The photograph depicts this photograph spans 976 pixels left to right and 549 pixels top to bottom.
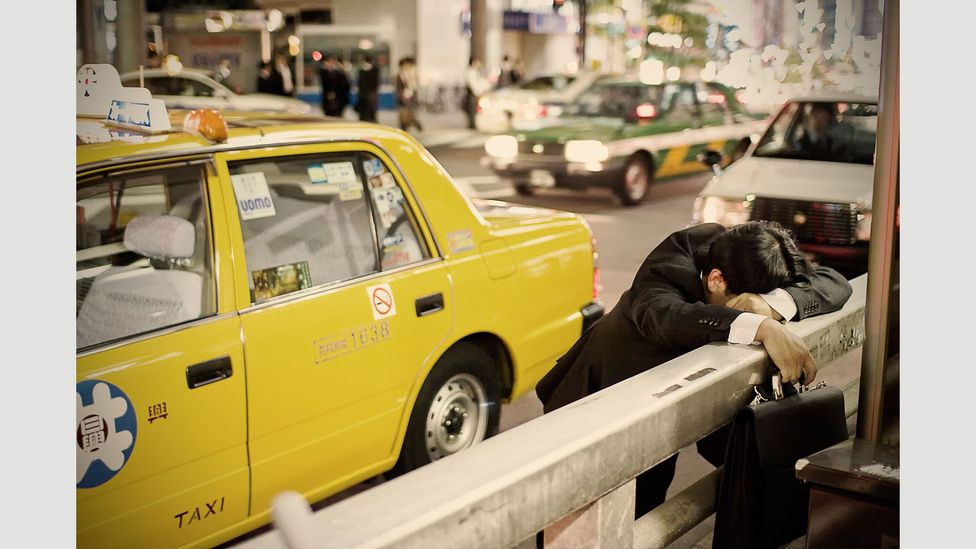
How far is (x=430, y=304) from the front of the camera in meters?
3.07

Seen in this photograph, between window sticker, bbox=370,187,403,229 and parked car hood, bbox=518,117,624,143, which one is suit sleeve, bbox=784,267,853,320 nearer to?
window sticker, bbox=370,187,403,229

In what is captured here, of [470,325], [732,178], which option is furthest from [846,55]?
[470,325]

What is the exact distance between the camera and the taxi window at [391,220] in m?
3.08

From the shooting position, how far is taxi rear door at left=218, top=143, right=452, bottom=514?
261 centimetres

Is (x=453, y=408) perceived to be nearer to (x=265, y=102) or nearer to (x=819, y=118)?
(x=819, y=118)

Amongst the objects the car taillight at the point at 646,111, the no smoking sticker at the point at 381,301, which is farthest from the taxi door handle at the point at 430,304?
the car taillight at the point at 646,111

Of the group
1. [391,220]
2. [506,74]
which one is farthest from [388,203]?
[506,74]

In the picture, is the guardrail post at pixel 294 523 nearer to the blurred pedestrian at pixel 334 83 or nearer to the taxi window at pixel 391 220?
the taxi window at pixel 391 220

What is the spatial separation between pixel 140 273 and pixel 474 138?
9.40ft

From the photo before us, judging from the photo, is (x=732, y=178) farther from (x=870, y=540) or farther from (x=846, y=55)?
(x=870, y=540)

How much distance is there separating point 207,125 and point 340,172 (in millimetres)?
540

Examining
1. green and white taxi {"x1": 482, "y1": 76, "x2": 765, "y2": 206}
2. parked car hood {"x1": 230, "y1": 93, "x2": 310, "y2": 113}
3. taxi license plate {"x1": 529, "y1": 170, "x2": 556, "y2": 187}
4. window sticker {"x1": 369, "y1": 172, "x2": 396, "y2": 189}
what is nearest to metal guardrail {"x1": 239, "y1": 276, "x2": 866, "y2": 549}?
window sticker {"x1": 369, "y1": 172, "x2": 396, "y2": 189}

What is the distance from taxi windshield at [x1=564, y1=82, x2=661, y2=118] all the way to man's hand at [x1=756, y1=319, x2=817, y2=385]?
1.34 m

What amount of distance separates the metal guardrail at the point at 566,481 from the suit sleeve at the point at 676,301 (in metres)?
0.06
